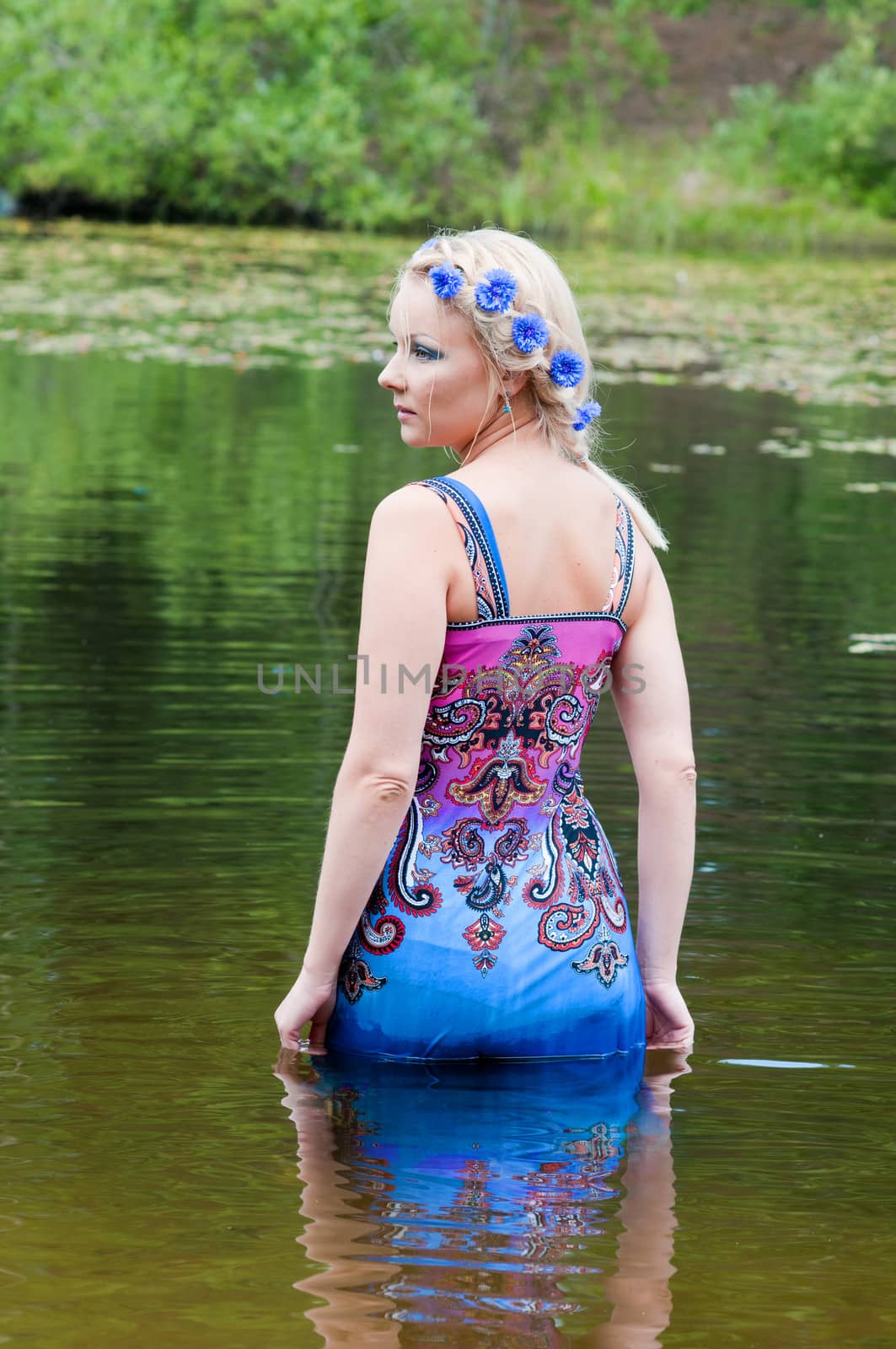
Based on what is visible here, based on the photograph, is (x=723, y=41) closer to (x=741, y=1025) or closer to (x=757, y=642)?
(x=757, y=642)

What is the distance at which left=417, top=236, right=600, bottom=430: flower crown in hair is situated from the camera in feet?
8.49

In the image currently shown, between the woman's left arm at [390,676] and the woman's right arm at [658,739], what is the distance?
0.34m

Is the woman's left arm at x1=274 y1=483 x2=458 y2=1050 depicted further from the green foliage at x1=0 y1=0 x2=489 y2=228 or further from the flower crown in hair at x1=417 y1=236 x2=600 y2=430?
the green foliage at x1=0 y1=0 x2=489 y2=228

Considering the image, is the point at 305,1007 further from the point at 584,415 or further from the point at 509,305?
the point at 509,305

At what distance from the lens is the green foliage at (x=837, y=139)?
1190 inches

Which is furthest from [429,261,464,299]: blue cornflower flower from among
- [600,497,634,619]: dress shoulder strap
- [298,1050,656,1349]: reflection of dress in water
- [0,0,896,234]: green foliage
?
[0,0,896,234]: green foliage

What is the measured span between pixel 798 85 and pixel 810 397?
23.1 m

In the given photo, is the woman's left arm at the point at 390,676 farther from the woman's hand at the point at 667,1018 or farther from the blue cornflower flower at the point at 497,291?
the woman's hand at the point at 667,1018

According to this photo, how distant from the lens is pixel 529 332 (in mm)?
2607

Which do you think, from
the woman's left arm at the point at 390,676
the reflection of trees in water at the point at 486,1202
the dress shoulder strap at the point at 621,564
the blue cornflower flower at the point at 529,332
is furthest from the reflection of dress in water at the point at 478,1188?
the blue cornflower flower at the point at 529,332

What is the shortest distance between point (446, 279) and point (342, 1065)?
1174 mm

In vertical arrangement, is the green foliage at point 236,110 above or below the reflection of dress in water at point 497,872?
above

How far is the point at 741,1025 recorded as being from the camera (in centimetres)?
348

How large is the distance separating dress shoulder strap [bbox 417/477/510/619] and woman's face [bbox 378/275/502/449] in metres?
0.12
